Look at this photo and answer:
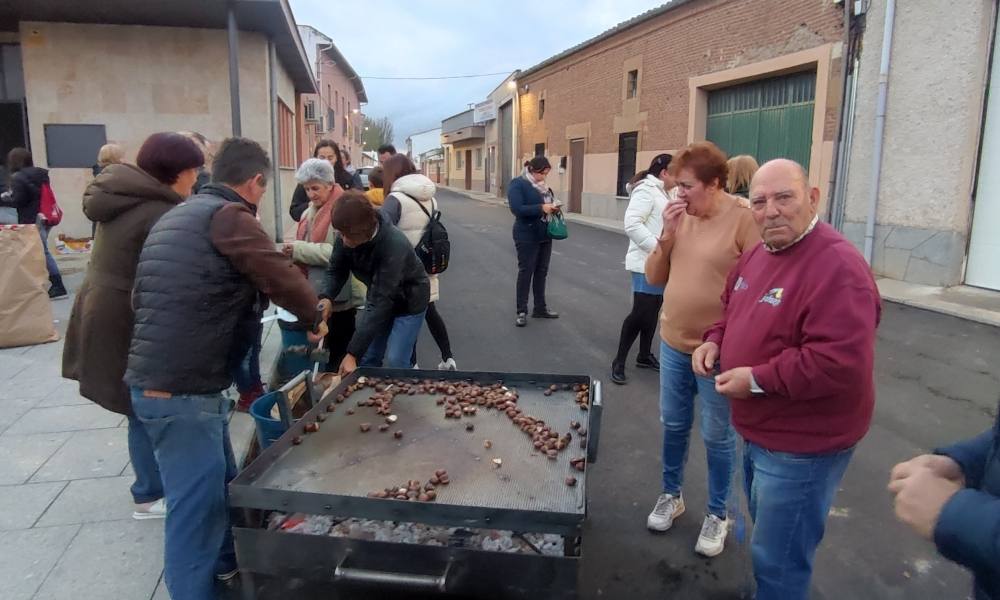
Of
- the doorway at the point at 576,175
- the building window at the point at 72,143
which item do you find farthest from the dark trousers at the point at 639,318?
the doorway at the point at 576,175

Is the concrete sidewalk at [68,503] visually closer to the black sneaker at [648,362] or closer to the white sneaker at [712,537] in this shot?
the white sneaker at [712,537]

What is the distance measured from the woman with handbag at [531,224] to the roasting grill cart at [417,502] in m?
4.51

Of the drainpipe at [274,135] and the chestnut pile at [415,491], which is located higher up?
the drainpipe at [274,135]

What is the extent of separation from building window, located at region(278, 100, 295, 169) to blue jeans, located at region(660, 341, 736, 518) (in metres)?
12.5

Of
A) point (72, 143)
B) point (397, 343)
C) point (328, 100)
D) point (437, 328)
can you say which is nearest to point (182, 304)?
point (397, 343)

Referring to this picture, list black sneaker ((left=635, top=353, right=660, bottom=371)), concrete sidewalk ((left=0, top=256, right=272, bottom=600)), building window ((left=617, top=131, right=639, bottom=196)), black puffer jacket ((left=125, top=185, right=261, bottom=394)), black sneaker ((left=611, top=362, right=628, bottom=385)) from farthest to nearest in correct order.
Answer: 1. building window ((left=617, top=131, right=639, bottom=196))
2. black sneaker ((left=635, top=353, right=660, bottom=371))
3. black sneaker ((left=611, top=362, right=628, bottom=385))
4. concrete sidewalk ((left=0, top=256, right=272, bottom=600))
5. black puffer jacket ((left=125, top=185, right=261, bottom=394))

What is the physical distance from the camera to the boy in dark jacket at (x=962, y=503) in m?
1.32

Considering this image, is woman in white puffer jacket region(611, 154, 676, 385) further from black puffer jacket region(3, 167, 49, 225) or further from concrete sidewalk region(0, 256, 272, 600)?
black puffer jacket region(3, 167, 49, 225)

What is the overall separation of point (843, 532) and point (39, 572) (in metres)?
3.83

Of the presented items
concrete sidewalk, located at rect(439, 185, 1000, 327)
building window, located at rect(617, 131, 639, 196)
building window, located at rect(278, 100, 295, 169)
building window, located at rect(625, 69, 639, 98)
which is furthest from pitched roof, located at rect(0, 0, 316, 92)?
building window, located at rect(617, 131, 639, 196)

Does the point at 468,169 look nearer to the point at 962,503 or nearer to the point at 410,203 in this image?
the point at 410,203

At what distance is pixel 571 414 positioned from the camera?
300 cm

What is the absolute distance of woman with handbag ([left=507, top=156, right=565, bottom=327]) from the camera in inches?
286

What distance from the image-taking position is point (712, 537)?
3201mm
